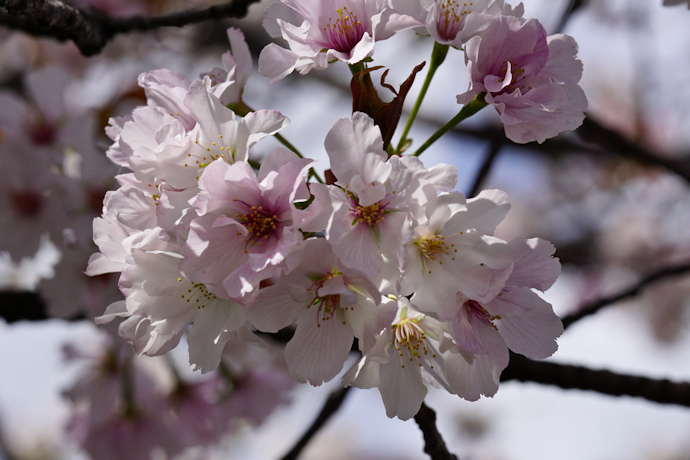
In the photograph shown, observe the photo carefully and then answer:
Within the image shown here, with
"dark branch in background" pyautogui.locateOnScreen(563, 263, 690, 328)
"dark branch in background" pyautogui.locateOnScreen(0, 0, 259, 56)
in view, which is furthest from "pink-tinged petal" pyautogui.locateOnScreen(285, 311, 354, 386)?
"dark branch in background" pyautogui.locateOnScreen(563, 263, 690, 328)

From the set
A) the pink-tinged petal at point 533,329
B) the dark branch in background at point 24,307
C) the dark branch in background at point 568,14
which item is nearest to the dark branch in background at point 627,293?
the pink-tinged petal at point 533,329

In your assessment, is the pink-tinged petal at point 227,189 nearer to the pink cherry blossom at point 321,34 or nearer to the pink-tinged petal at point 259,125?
the pink-tinged petal at point 259,125

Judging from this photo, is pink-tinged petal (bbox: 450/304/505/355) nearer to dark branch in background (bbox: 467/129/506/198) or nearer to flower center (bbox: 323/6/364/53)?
flower center (bbox: 323/6/364/53)

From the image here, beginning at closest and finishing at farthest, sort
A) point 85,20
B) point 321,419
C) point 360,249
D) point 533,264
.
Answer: point 360,249
point 533,264
point 85,20
point 321,419

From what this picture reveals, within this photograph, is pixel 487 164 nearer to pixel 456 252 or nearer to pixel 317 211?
pixel 456 252

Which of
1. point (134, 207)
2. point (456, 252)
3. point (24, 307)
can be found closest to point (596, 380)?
point (456, 252)

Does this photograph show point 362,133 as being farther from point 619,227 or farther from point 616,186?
point 619,227
